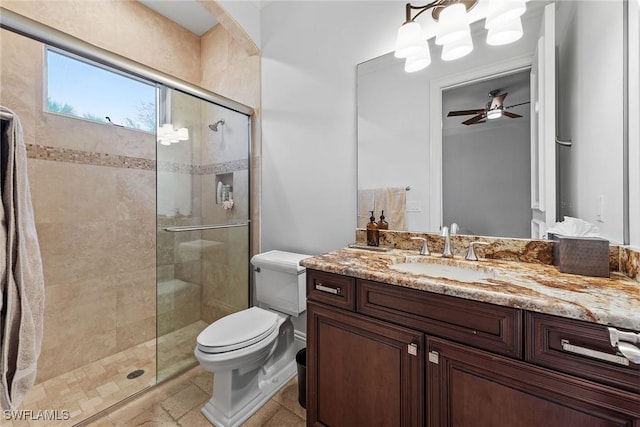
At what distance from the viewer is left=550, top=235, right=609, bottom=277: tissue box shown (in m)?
0.93

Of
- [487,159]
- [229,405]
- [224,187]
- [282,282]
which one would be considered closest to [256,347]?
[229,405]

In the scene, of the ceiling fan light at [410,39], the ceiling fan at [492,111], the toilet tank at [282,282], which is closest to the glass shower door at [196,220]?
the toilet tank at [282,282]

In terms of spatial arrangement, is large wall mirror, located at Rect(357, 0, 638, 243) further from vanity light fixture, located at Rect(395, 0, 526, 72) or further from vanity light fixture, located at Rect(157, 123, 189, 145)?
vanity light fixture, located at Rect(157, 123, 189, 145)

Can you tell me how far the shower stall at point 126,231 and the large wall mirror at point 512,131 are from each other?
1.19 meters

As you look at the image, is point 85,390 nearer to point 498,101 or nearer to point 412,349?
point 412,349

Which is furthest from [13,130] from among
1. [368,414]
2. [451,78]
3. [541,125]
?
[541,125]

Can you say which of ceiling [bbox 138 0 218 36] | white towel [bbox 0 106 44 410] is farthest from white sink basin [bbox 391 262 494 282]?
ceiling [bbox 138 0 218 36]

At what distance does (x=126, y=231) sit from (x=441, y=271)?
7.39 ft

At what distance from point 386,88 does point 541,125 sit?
810mm

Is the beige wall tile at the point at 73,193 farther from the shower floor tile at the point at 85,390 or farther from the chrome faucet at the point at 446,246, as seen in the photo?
the chrome faucet at the point at 446,246

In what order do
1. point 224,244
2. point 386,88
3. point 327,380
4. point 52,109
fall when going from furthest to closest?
point 224,244 → point 52,109 → point 386,88 → point 327,380

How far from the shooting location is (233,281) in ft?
7.20

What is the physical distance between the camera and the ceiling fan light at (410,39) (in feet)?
4.44

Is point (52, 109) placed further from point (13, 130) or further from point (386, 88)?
point (386, 88)
